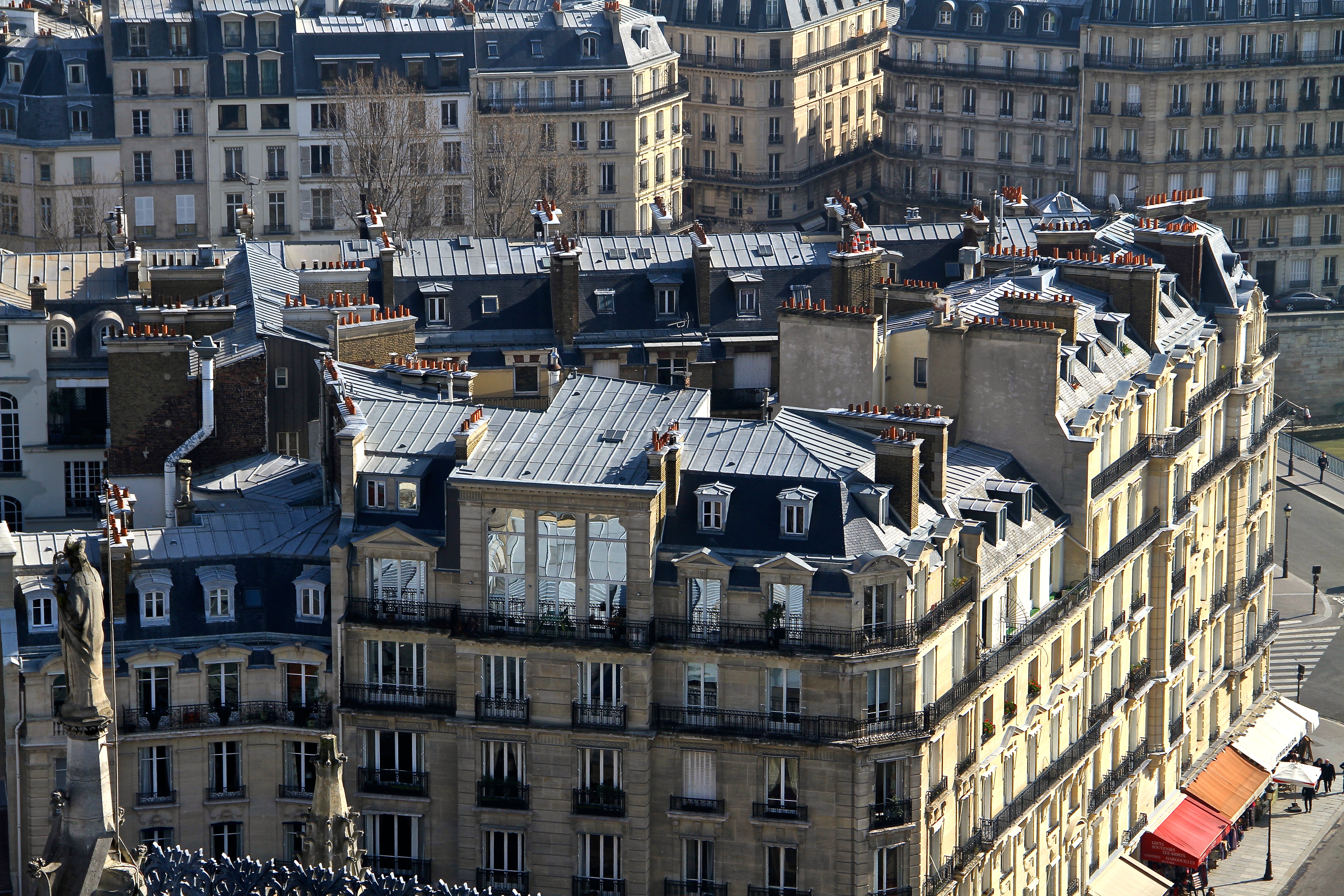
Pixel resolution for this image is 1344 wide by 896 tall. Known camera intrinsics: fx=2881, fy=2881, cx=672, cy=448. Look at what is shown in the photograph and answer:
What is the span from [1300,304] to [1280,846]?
185 feet

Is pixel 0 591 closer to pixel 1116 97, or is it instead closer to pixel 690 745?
pixel 690 745

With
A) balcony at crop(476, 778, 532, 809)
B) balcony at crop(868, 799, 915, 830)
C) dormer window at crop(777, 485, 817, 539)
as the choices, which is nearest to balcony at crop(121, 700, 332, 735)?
balcony at crop(476, 778, 532, 809)

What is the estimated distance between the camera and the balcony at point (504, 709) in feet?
228

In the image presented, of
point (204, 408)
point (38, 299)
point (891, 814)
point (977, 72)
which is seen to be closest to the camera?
point (891, 814)

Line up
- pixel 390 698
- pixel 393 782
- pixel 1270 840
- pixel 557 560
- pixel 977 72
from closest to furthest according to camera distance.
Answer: pixel 557 560
pixel 390 698
pixel 393 782
pixel 1270 840
pixel 977 72

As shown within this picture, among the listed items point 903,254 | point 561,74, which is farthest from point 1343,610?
point 561,74

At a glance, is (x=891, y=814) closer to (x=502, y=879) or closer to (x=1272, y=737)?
(x=502, y=879)

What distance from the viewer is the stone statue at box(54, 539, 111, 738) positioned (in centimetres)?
3978

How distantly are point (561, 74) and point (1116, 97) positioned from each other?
92.6 feet

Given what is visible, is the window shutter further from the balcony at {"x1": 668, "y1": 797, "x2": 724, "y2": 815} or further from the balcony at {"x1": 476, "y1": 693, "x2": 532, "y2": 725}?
the balcony at {"x1": 476, "y1": 693, "x2": 532, "y2": 725}

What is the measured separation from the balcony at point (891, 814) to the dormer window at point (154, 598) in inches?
705

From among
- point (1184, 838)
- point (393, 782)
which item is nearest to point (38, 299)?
point (393, 782)

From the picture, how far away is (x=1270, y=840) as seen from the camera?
93.8m

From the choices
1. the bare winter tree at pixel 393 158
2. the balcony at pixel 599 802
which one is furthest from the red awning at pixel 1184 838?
the bare winter tree at pixel 393 158
